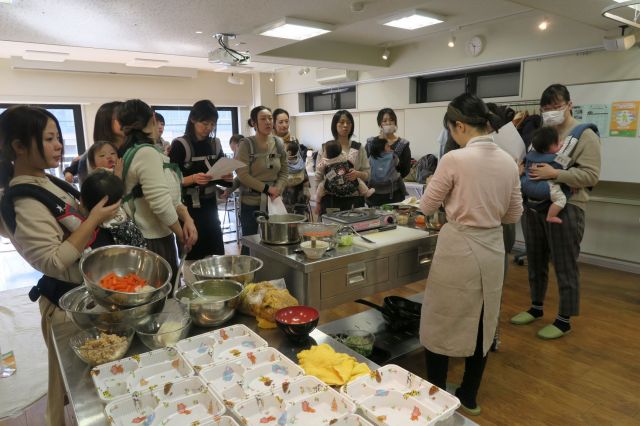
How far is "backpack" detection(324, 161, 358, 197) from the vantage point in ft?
10.8

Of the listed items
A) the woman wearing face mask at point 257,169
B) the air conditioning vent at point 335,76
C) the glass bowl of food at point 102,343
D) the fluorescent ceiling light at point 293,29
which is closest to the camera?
the glass bowl of food at point 102,343

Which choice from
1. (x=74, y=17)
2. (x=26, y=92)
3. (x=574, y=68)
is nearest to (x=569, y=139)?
(x=574, y=68)

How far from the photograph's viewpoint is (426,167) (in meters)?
5.37

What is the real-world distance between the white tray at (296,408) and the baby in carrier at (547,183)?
7.20ft

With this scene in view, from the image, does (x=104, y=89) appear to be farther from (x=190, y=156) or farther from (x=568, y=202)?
(x=568, y=202)

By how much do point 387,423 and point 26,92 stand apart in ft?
25.1

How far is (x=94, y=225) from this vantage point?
1.35 metres

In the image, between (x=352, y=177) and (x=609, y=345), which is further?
(x=352, y=177)

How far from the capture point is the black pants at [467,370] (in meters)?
1.92

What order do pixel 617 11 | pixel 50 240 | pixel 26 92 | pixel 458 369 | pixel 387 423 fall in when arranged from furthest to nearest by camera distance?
pixel 26 92 → pixel 617 11 → pixel 458 369 → pixel 50 240 → pixel 387 423

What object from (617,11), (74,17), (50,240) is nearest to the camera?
(50,240)

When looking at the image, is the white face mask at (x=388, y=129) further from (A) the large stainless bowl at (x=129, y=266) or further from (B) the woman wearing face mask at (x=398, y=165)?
(A) the large stainless bowl at (x=129, y=266)

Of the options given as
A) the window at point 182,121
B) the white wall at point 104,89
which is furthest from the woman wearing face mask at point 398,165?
the white wall at point 104,89

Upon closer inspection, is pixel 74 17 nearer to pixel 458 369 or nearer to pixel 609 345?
pixel 458 369
